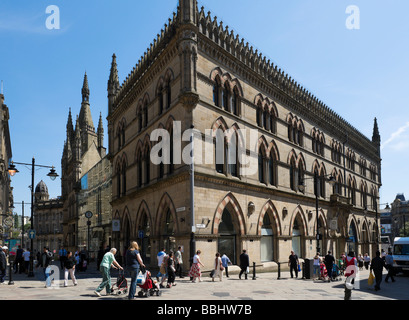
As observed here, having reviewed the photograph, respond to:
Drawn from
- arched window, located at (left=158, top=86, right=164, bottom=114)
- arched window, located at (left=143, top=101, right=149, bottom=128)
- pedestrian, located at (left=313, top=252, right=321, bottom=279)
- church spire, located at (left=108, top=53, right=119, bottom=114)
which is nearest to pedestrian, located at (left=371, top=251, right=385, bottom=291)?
pedestrian, located at (left=313, top=252, right=321, bottom=279)

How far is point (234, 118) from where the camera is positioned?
1021 inches

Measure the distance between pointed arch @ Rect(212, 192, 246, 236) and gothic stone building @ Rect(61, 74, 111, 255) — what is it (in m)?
24.0

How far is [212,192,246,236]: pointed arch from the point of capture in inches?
899

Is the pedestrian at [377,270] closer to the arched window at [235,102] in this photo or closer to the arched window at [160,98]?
the arched window at [235,102]

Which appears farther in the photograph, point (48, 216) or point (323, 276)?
point (48, 216)

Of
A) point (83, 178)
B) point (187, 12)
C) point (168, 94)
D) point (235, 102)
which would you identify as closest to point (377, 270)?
point (235, 102)

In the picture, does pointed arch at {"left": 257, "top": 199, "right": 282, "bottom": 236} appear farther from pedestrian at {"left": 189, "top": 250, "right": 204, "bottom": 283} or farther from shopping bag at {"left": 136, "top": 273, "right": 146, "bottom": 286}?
shopping bag at {"left": 136, "top": 273, "right": 146, "bottom": 286}

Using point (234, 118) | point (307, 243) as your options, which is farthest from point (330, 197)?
point (234, 118)

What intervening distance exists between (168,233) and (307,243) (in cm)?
1377

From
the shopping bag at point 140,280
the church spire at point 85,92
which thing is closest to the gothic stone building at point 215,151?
the shopping bag at point 140,280

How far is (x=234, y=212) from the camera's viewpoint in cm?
2466

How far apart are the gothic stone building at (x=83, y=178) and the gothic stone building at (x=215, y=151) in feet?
45.6

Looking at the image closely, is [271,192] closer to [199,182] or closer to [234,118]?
[234,118]

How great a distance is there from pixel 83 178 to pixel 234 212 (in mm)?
43947
